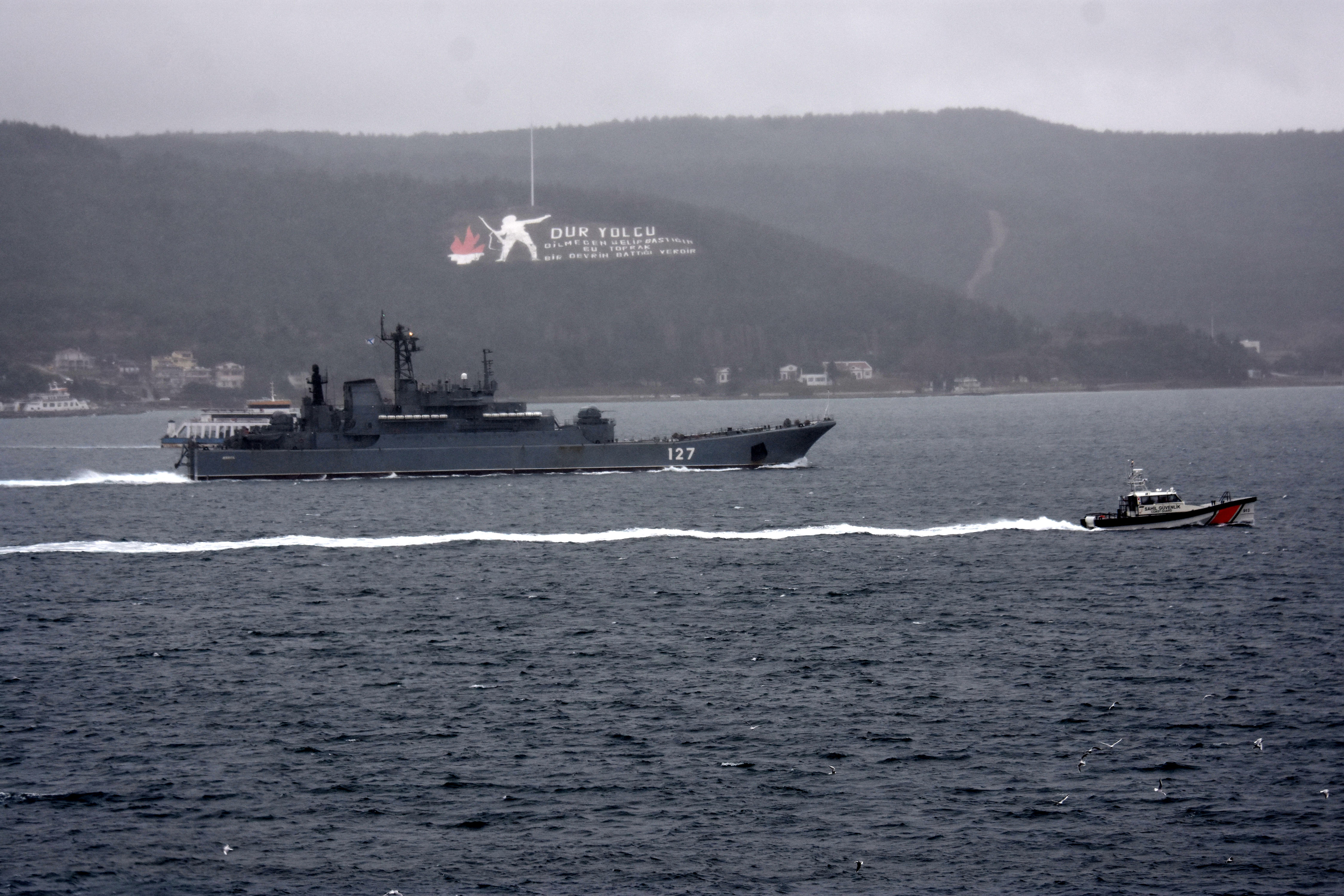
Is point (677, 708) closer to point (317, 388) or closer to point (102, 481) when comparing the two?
point (317, 388)

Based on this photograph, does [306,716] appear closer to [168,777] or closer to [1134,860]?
[168,777]

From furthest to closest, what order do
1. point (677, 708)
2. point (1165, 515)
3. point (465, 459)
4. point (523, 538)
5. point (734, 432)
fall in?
1. point (734, 432)
2. point (465, 459)
3. point (523, 538)
4. point (1165, 515)
5. point (677, 708)

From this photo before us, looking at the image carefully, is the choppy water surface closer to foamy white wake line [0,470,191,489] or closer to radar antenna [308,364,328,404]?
Result: radar antenna [308,364,328,404]

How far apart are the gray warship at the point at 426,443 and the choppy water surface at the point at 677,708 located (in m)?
24.5

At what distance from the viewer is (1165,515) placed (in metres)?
58.9

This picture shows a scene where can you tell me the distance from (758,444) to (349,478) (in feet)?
96.6

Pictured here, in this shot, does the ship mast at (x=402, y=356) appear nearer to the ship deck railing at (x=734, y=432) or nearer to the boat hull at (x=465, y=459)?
the boat hull at (x=465, y=459)

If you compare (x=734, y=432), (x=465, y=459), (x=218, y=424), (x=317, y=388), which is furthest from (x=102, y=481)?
(x=218, y=424)

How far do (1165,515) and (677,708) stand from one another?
115ft

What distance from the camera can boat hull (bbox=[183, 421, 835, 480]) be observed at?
90.7m

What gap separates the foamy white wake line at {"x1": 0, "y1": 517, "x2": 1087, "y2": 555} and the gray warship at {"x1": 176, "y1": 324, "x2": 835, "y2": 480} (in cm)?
2756

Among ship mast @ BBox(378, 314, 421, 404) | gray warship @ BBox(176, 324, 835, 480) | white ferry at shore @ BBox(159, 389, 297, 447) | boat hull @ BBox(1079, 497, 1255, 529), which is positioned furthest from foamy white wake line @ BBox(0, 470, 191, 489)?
boat hull @ BBox(1079, 497, 1255, 529)

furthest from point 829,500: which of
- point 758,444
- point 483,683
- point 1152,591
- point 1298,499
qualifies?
point 483,683

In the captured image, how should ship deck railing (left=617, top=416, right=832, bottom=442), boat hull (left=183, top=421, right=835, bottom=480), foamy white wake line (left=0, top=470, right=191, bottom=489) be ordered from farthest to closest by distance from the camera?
foamy white wake line (left=0, top=470, right=191, bottom=489), ship deck railing (left=617, top=416, right=832, bottom=442), boat hull (left=183, top=421, right=835, bottom=480)
